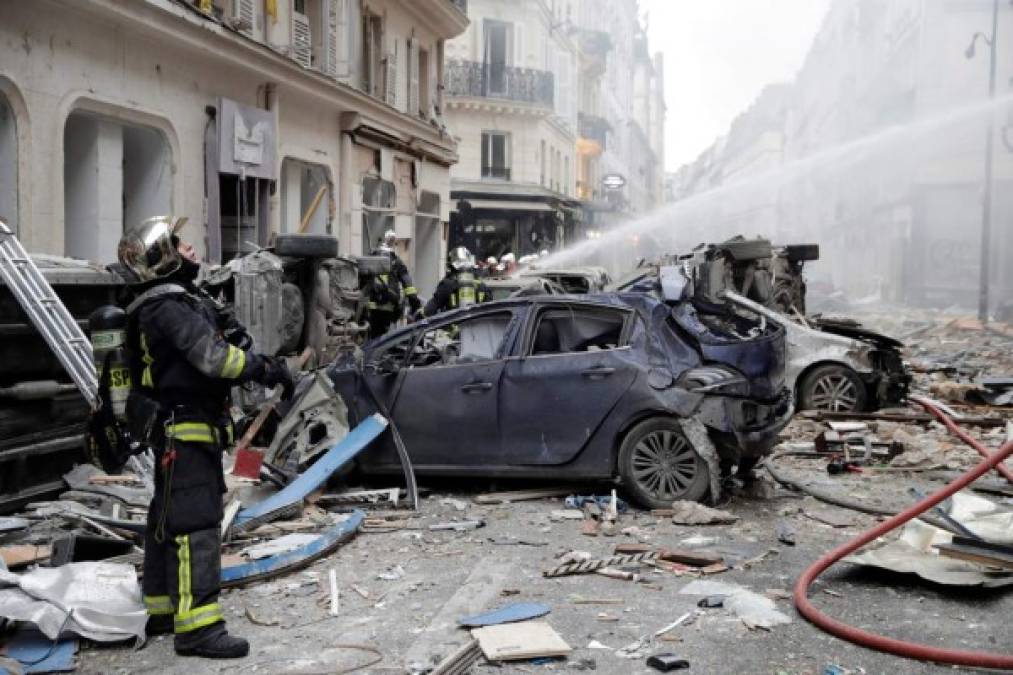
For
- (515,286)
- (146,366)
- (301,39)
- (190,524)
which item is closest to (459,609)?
(190,524)

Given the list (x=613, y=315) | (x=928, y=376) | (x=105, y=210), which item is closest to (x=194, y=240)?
(x=105, y=210)

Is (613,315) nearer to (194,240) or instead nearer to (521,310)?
(521,310)

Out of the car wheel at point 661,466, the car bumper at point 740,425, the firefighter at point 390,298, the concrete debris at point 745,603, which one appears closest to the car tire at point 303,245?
the firefighter at point 390,298

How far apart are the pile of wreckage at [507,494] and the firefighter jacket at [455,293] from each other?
128 centimetres

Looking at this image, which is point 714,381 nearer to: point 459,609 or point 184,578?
point 459,609

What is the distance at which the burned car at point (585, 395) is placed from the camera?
7.15 meters

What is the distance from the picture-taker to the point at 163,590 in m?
4.86

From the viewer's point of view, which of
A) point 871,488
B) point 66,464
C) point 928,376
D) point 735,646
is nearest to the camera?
point 735,646

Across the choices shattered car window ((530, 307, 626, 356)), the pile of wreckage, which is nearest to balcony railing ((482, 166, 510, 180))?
the pile of wreckage

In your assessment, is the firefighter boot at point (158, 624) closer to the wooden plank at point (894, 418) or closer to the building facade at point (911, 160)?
the wooden plank at point (894, 418)

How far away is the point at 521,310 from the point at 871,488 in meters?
3.18

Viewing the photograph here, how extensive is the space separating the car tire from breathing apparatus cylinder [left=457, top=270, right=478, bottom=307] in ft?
9.24

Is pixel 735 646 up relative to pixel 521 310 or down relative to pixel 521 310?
down

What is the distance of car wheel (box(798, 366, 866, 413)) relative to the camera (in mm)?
11234
